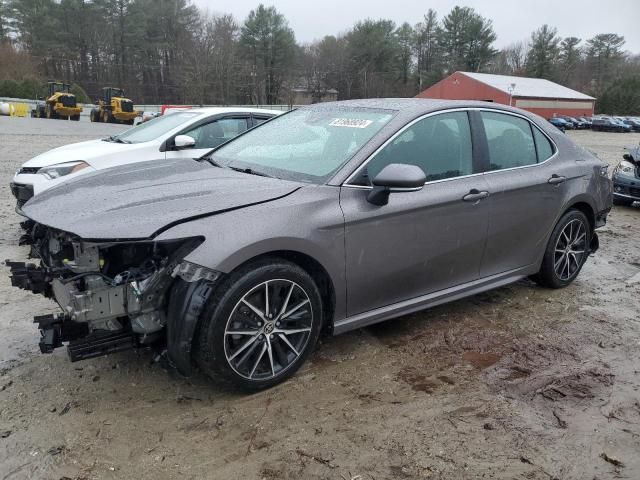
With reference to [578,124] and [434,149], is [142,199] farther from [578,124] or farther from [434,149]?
[578,124]

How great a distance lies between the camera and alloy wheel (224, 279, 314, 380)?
10.00 feet

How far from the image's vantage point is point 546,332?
13.9 feet

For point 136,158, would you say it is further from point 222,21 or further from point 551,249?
point 222,21

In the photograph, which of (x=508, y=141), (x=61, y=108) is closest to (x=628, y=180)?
(x=508, y=141)

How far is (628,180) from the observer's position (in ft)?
30.8

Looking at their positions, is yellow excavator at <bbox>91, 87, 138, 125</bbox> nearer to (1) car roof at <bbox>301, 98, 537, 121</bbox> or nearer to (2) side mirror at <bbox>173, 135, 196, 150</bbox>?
(2) side mirror at <bbox>173, 135, 196, 150</bbox>

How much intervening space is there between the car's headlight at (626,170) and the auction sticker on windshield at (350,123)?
24.5 ft

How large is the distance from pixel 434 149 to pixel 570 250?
2.04 m

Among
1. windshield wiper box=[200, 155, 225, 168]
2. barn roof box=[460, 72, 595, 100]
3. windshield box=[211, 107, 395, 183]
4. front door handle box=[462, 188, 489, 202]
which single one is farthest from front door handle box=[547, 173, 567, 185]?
barn roof box=[460, 72, 595, 100]

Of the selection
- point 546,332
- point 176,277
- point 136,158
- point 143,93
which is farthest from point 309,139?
point 143,93

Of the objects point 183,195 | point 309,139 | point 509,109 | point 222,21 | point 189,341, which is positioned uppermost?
point 222,21

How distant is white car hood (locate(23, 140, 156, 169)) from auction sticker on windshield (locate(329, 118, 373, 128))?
325 centimetres

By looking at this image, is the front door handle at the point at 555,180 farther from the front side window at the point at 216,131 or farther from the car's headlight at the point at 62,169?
the car's headlight at the point at 62,169

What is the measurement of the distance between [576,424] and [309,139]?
2474 mm
